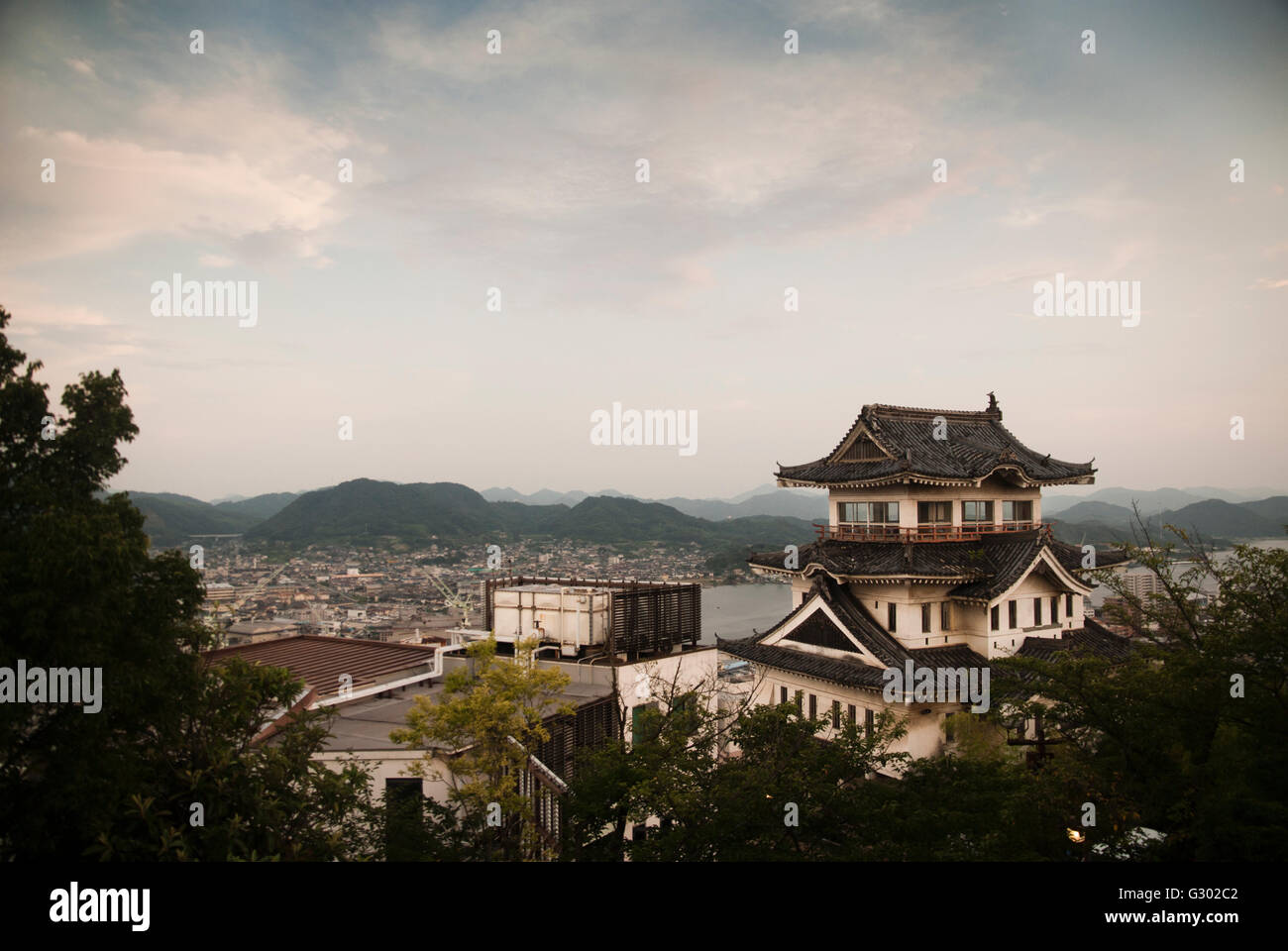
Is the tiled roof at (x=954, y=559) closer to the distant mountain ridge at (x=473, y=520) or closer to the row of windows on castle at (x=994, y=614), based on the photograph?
the row of windows on castle at (x=994, y=614)

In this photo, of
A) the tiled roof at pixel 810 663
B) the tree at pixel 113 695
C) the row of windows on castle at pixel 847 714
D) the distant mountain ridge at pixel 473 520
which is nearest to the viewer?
the tree at pixel 113 695

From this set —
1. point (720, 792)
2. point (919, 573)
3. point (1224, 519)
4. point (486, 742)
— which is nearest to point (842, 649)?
point (919, 573)

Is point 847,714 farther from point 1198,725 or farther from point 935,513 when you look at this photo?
point 1198,725

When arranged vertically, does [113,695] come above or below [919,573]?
above

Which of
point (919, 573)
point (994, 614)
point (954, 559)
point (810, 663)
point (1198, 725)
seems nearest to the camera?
point (1198, 725)

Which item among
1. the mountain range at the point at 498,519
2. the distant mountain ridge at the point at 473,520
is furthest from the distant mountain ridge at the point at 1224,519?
the distant mountain ridge at the point at 473,520

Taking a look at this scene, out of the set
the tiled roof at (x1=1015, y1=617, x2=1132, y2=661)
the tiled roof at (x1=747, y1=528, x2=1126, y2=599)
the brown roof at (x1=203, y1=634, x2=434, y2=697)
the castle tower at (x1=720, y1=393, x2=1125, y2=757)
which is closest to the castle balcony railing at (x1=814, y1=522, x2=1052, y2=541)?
the castle tower at (x1=720, y1=393, x2=1125, y2=757)
